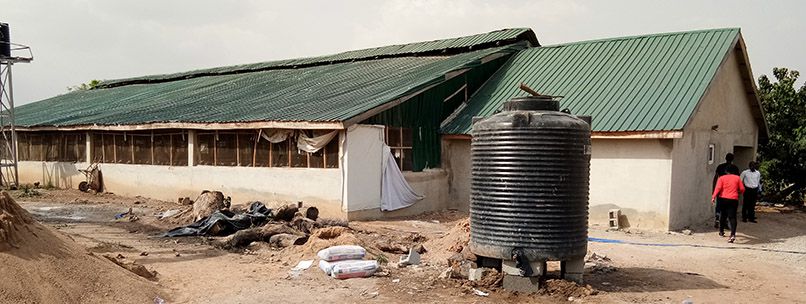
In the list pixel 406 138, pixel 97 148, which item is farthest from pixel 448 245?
pixel 97 148

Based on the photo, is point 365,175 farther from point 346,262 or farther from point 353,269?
point 353,269

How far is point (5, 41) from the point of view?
65.9ft

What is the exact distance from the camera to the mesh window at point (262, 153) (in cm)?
1534

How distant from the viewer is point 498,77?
18469mm

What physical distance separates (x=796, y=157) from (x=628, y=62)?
694 cm

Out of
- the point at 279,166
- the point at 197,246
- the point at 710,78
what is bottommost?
the point at 197,246

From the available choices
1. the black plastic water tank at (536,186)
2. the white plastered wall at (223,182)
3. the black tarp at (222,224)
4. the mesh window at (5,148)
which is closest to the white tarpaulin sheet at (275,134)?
the white plastered wall at (223,182)

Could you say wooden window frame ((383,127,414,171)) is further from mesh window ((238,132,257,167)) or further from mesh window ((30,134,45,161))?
mesh window ((30,134,45,161))

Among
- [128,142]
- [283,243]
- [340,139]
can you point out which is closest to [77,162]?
[128,142]

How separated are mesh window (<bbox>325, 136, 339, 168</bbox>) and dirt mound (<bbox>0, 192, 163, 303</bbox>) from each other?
22.4 feet

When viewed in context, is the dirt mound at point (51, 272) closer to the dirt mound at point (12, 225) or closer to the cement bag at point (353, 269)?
the dirt mound at point (12, 225)

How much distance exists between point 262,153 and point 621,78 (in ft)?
29.4

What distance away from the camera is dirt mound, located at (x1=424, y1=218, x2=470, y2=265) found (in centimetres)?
935

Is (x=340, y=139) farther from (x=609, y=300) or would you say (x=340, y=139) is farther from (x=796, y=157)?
(x=796, y=157)
